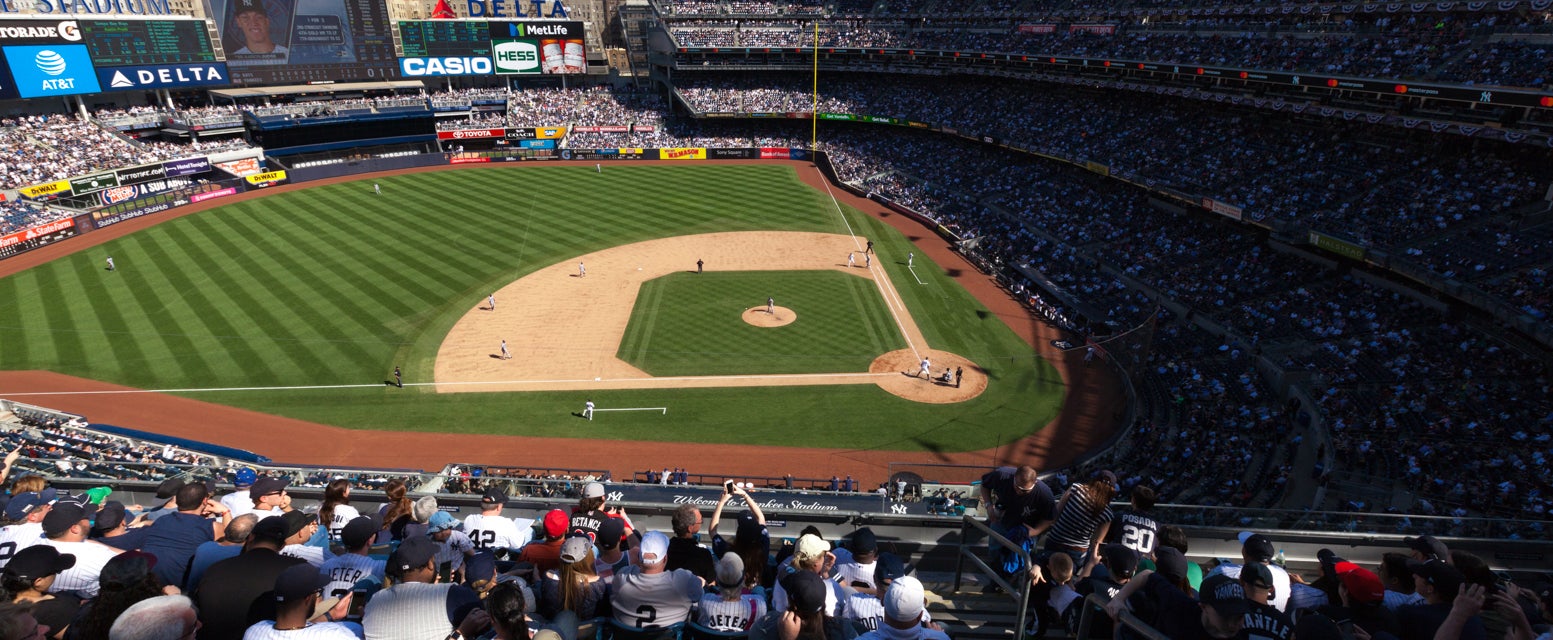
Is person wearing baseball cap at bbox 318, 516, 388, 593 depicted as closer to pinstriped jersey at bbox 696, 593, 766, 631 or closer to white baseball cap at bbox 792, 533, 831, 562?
pinstriped jersey at bbox 696, 593, 766, 631

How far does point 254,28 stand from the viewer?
207 ft

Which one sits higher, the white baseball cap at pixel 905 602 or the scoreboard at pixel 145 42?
the scoreboard at pixel 145 42

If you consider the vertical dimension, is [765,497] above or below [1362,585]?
below

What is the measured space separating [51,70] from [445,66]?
27.5 m

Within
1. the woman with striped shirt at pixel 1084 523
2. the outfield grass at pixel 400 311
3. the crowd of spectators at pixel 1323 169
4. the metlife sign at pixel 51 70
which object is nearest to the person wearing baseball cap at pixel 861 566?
the woman with striped shirt at pixel 1084 523

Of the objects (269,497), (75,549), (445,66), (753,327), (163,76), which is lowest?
(753,327)

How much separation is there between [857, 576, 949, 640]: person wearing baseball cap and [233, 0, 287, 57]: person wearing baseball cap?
76.8 metres

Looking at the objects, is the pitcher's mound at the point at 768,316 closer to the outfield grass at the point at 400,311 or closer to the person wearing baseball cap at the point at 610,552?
the outfield grass at the point at 400,311

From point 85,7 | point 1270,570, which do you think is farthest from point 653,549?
point 85,7

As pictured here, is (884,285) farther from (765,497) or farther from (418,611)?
(418,611)

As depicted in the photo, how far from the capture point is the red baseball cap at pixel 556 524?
732 cm

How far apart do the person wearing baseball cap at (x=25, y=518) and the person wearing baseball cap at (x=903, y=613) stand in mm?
7470

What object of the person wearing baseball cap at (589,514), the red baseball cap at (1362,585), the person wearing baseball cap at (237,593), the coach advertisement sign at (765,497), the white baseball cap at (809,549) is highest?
the person wearing baseball cap at (237,593)

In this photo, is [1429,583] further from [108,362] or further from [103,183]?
[103,183]
